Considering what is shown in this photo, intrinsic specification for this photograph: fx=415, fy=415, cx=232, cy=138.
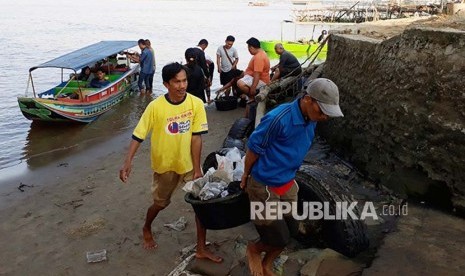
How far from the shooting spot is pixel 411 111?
16.4 ft

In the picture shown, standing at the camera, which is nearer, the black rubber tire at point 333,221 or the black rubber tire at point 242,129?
the black rubber tire at point 333,221

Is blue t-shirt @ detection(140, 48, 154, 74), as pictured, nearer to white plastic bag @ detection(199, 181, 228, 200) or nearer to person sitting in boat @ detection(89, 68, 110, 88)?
person sitting in boat @ detection(89, 68, 110, 88)

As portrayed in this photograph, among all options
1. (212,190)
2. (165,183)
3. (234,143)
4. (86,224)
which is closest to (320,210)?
(212,190)

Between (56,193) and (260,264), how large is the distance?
4777 millimetres

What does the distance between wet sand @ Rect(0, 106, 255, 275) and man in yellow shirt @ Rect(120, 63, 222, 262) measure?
736 mm

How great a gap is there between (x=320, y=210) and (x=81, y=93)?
384 inches

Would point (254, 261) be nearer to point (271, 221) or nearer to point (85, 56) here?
point (271, 221)

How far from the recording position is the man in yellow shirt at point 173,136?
3.92 meters

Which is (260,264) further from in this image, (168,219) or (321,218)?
(168,219)

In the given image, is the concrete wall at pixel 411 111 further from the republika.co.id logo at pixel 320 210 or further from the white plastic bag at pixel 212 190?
the white plastic bag at pixel 212 190

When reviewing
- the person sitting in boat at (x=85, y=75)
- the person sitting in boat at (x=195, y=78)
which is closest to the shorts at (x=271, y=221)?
the person sitting in boat at (x=195, y=78)

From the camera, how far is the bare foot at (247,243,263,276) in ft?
11.7

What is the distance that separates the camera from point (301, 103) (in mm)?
3061

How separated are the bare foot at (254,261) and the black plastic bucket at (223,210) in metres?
0.28
